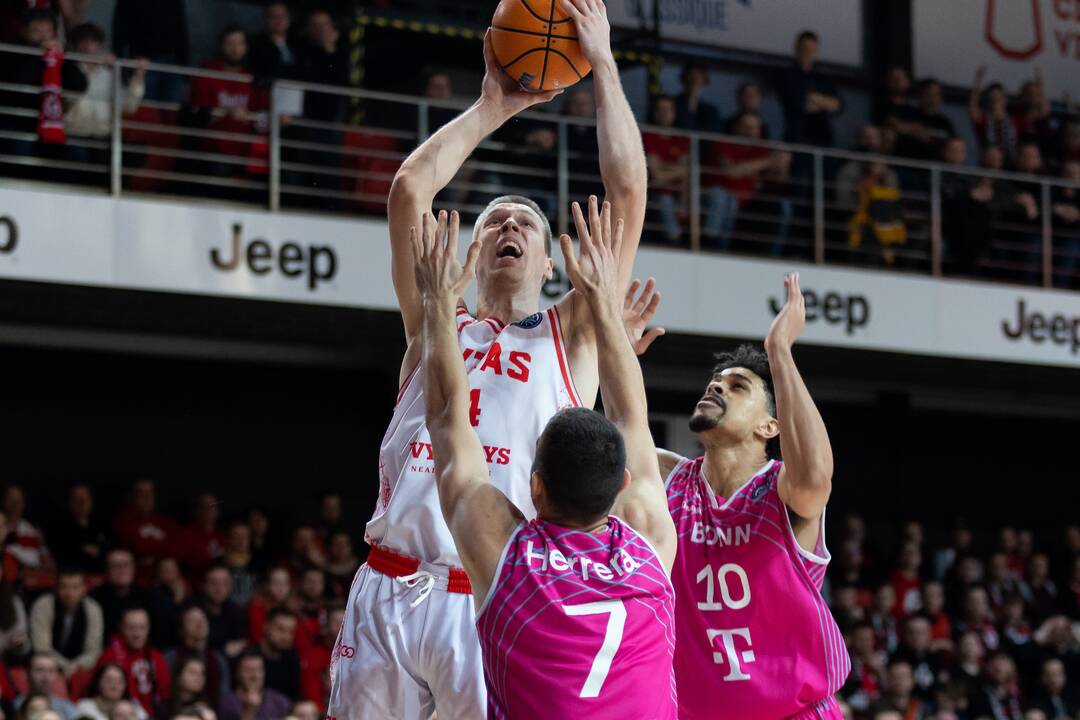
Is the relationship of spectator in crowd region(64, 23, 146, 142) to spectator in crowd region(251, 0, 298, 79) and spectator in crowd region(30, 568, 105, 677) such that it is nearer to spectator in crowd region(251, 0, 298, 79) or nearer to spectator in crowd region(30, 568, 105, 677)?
spectator in crowd region(251, 0, 298, 79)

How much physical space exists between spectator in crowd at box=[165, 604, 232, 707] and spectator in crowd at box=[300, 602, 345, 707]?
24.1 inches

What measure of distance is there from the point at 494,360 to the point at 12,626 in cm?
689

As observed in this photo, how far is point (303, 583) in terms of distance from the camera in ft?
40.6

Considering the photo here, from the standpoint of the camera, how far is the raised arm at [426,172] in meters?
5.23

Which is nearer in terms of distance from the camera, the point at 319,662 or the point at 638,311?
the point at 638,311

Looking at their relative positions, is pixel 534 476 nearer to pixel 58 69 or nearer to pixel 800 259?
pixel 58 69

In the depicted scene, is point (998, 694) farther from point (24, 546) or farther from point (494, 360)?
point (494, 360)

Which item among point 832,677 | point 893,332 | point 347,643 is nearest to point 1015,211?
point 893,332

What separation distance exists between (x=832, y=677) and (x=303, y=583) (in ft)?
23.5

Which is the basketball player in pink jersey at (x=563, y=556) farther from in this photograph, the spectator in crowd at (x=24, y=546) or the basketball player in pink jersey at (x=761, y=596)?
the spectator in crowd at (x=24, y=546)

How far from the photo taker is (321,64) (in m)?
13.2

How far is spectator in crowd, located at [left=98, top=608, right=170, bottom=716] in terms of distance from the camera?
10.8m

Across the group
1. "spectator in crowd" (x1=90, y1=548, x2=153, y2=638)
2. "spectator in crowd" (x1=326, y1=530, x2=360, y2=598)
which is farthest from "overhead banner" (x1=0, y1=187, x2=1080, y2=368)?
"spectator in crowd" (x1=90, y1=548, x2=153, y2=638)

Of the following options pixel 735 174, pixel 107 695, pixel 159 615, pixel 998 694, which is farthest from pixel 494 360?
pixel 998 694
